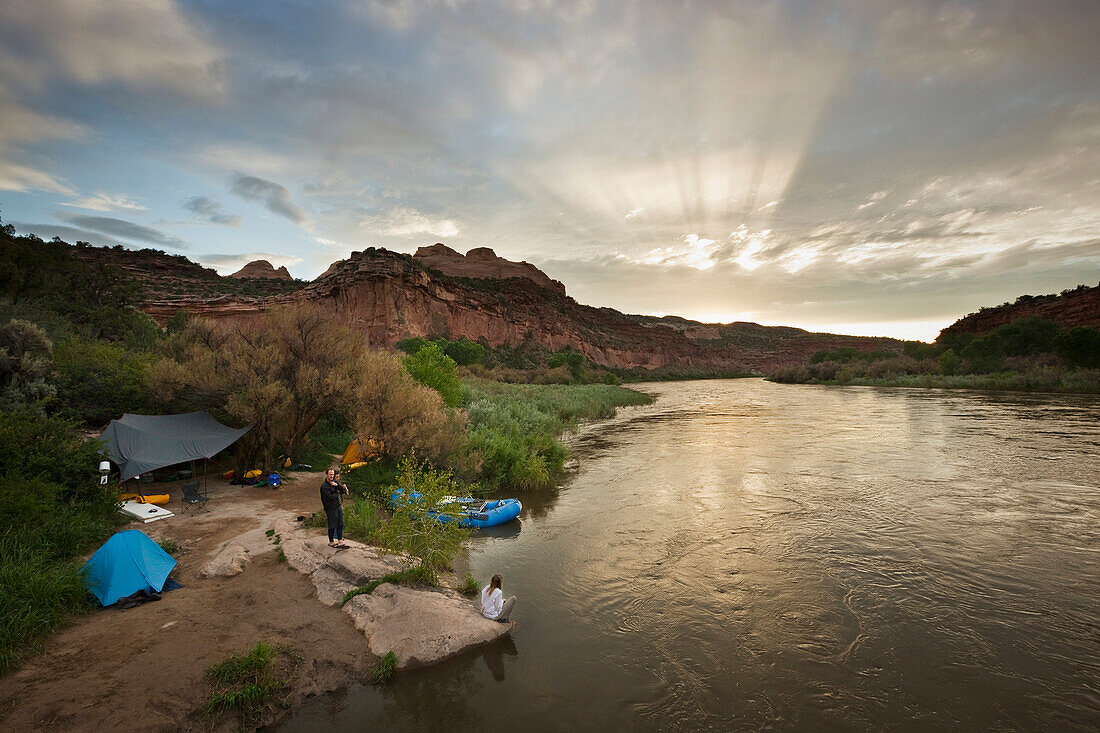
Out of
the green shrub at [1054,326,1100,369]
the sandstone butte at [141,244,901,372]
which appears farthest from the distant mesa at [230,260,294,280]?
the green shrub at [1054,326,1100,369]

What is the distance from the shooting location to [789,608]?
25.9 ft

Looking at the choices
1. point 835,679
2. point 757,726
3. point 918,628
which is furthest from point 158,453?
point 918,628

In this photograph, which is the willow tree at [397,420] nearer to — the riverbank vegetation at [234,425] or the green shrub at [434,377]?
the riverbank vegetation at [234,425]

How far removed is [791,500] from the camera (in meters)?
13.8

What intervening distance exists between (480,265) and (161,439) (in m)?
116

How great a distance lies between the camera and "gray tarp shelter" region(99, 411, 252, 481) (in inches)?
488

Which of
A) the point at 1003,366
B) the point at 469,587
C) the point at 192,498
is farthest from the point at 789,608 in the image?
the point at 1003,366

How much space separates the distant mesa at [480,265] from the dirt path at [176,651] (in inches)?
4428

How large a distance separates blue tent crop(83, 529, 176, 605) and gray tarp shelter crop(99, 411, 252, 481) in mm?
5217

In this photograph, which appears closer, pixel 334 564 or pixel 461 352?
pixel 334 564

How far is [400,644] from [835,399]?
47674mm

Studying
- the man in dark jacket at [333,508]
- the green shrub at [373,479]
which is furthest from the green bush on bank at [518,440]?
the man in dark jacket at [333,508]

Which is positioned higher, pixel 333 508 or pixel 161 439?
pixel 161 439

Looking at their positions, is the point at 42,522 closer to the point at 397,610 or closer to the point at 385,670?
the point at 397,610
